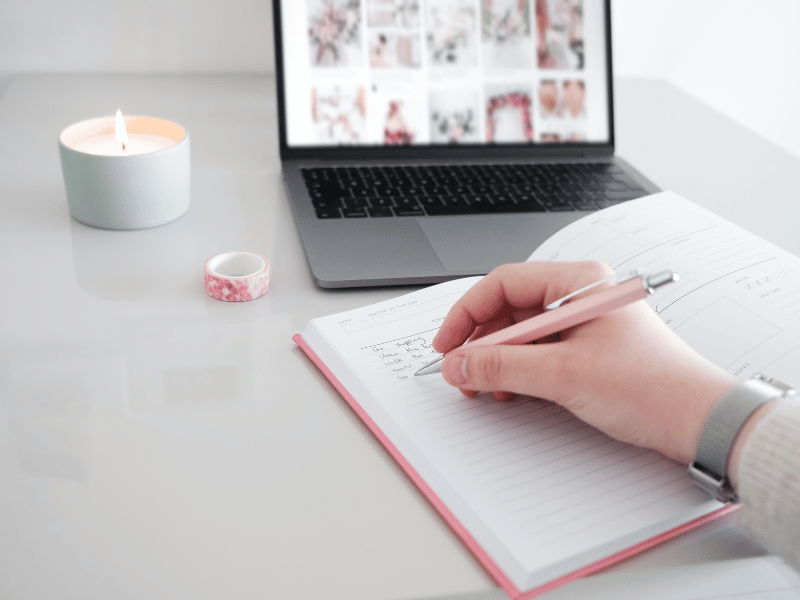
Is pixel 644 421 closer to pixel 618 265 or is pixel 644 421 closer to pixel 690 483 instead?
pixel 690 483

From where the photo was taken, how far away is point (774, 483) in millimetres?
402

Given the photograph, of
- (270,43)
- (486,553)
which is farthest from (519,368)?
(270,43)

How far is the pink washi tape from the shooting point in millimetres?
630

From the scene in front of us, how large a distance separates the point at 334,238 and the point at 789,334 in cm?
42

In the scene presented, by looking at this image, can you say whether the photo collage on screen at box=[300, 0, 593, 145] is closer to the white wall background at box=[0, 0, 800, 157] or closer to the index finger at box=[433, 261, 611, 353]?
the white wall background at box=[0, 0, 800, 157]

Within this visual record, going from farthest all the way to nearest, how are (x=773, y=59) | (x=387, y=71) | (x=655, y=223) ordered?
1. (x=773, y=59)
2. (x=387, y=71)
3. (x=655, y=223)

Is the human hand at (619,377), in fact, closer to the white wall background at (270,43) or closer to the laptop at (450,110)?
the laptop at (450,110)

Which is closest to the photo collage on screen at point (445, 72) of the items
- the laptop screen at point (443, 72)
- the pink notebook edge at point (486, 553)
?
the laptop screen at point (443, 72)

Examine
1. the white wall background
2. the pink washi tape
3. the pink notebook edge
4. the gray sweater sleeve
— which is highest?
the white wall background

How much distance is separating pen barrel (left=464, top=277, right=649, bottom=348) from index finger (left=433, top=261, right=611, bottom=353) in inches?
1.6

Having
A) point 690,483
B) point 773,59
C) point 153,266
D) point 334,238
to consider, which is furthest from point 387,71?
point 773,59

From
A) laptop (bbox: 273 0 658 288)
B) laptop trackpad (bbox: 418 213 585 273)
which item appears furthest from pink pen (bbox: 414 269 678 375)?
laptop (bbox: 273 0 658 288)

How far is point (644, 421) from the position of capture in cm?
45

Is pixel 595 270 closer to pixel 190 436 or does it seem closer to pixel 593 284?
pixel 593 284
